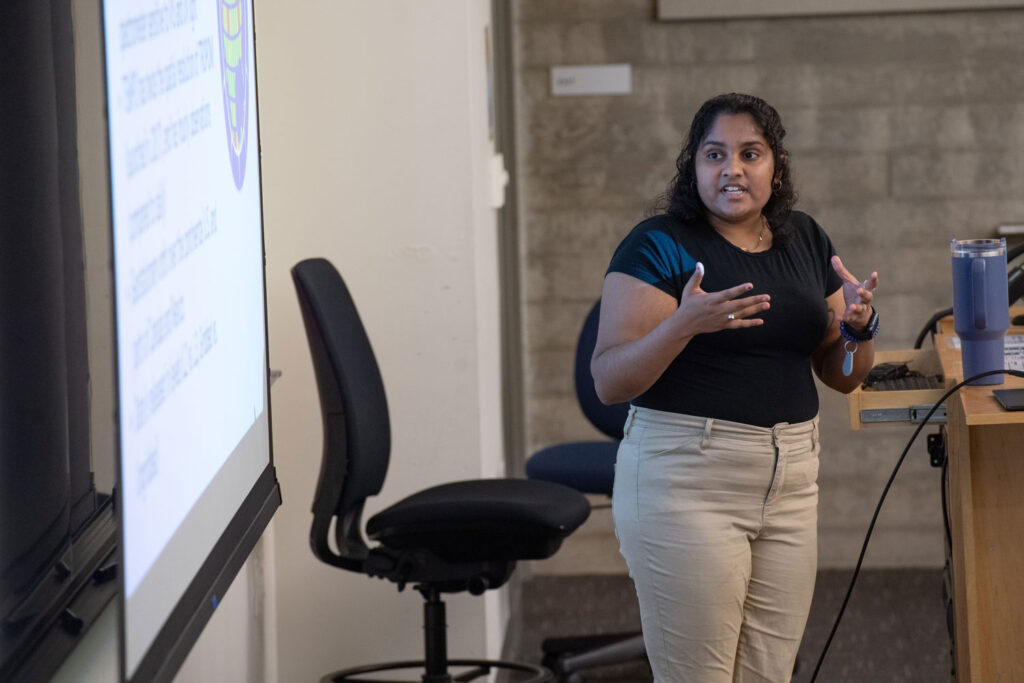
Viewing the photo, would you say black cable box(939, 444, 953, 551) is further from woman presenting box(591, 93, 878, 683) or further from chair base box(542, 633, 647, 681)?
chair base box(542, 633, 647, 681)

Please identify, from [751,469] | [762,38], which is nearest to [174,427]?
[751,469]

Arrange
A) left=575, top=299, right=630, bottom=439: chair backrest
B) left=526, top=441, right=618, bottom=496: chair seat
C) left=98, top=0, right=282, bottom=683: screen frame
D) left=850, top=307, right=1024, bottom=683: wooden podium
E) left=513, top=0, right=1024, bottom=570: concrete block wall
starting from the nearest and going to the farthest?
left=98, top=0, right=282, bottom=683: screen frame
left=850, top=307, right=1024, bottom=683: wooden podium
left=526, top=441, right=618, bottom=496: chair seat
left=575, top=299, right=630, bottom=439: chair backrest
left=513, top=0, right=1024, bottom=570: concrete block wall

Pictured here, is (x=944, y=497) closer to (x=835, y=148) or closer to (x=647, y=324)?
(x=647, y=324)

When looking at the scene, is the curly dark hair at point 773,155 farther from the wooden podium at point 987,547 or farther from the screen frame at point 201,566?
the screen frame at point 201,566

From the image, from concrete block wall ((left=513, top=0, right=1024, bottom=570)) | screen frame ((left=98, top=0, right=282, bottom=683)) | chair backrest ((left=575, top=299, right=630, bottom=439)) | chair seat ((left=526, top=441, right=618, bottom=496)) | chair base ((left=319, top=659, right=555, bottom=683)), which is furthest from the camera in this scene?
concrete block wall ((left=513, top=0, right=1024, bottom=570))

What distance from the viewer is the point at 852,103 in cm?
412

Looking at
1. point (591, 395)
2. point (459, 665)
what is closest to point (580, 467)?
point (591, 395)

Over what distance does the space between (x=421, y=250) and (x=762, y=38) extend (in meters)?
1.72

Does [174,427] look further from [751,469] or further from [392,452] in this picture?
[392,452]

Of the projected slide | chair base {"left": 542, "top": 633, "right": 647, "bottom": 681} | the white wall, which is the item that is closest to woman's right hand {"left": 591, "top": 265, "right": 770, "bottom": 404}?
the projected slide

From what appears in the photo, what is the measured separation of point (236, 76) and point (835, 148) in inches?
101

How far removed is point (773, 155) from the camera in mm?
2016

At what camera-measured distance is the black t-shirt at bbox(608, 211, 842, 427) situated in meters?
1.93

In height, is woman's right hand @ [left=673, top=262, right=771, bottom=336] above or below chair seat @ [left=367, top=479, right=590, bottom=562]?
above
